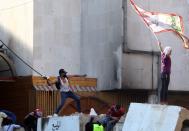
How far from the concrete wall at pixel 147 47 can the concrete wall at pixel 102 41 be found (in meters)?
0.35

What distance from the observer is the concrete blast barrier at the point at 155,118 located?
11.0 m

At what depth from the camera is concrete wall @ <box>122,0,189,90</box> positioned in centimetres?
2075

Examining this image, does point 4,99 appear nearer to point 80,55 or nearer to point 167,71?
point 80,55

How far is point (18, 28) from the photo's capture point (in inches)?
845

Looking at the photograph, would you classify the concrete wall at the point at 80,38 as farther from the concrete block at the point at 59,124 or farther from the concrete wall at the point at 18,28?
the concrete block at the point at 59,124

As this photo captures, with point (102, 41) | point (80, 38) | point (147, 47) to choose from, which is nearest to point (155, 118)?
point (147, 47)

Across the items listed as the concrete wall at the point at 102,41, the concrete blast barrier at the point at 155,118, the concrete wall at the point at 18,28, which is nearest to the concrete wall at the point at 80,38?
the concrete wall at the point at 102,41

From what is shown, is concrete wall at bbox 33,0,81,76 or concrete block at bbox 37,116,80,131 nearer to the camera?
concrete block at bbox 37,116,80,131

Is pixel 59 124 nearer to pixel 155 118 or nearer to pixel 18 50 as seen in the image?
pixel 155 118

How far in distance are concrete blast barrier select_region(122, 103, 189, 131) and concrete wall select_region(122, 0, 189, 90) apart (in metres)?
8.50

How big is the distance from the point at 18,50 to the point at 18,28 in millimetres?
861

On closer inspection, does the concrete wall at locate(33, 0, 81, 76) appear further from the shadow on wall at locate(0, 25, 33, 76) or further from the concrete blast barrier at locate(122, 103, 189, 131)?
the concrete blast barrier at locate(122, 103, 189, 131)

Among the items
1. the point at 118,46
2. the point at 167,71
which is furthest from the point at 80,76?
the point at 167,71

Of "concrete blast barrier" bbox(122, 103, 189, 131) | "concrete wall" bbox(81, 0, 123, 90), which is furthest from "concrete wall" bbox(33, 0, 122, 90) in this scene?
"concrete blast barrier" bbox(122, 103, 189, 131)
